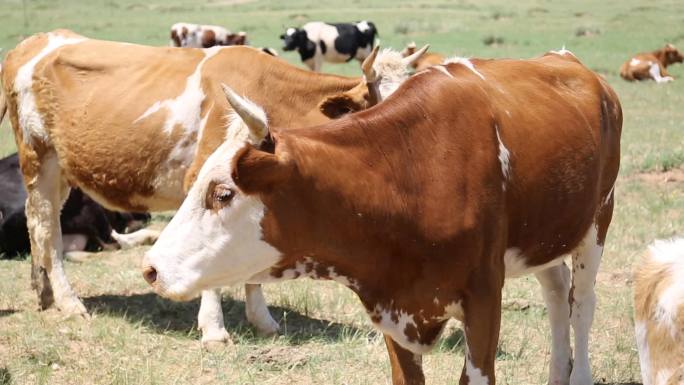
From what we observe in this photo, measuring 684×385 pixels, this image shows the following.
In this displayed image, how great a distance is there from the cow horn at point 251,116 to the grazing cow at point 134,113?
2.37 metres

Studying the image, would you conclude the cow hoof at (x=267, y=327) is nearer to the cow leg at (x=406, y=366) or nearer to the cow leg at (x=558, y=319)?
the cow leg at (x=558, y=319)

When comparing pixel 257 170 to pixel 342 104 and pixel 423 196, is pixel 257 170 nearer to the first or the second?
pixel 423 196

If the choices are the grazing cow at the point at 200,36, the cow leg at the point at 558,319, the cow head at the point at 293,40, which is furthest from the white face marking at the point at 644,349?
the cow head at the point at 293,40

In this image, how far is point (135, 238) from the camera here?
977 centimetres

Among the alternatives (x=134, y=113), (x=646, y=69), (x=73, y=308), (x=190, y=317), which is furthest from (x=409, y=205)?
(x=646, y=69)

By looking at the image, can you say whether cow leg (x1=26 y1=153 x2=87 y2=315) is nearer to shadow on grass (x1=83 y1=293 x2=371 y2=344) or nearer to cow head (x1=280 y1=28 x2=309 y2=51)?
shadow on grass (x1=83 y1=293 x2=371 y2=344)

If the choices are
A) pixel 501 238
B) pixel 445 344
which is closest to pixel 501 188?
pixel 501 238

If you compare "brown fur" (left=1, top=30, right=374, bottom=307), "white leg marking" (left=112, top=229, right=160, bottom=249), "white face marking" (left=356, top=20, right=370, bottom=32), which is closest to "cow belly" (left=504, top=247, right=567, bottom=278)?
"brown fur" (left=1, top=30, right=374, bottom=307)

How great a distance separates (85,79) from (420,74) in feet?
12.0

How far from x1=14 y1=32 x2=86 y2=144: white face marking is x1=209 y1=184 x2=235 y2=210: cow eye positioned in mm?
4059

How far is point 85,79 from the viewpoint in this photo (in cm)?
764

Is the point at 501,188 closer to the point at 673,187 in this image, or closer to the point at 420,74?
the point at 420,74

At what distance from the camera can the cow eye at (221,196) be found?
404 cm

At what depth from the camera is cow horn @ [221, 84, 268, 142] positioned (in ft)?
12.7
